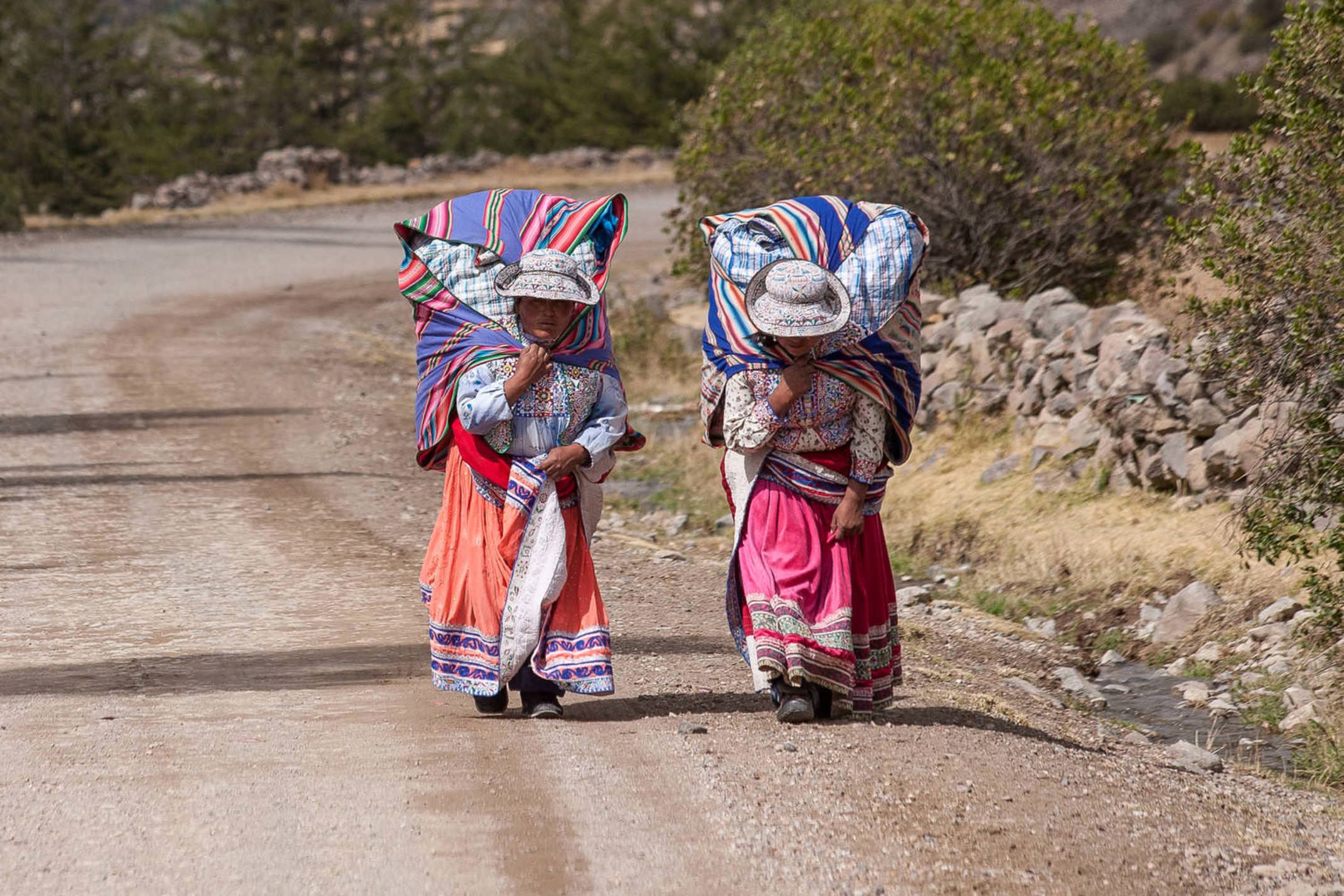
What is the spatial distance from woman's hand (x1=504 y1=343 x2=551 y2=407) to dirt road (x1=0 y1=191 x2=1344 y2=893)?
3.72ft

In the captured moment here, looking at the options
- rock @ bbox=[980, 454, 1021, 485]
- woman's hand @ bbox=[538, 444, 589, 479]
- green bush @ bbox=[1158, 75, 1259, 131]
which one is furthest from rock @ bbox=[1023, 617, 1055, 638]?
green bush @ bbox=[1158, 75, 1259, 131]

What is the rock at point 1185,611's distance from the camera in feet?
28.0

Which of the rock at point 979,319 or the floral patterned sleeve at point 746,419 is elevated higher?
the floral patterned sleeve at point 746,419

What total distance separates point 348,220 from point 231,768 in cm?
2271

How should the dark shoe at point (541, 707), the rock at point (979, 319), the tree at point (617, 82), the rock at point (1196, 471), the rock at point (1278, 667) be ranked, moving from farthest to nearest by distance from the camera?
the tree at point (617, 82) < the rock at point (979, 319) < the rock at point (1196, 471) < the rock at point (1278, 667) < the dark shoe at point (541, 707)

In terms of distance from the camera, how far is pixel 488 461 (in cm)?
575

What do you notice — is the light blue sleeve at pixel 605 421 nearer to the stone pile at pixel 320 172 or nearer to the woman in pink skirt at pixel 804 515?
the woman in pink skirt at pixel 804 515

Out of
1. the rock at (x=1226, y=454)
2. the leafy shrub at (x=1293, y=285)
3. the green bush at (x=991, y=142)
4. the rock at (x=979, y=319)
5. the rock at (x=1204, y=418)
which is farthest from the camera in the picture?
the green bush at (x=991, y=142)

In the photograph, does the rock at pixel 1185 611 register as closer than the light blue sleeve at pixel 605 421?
No

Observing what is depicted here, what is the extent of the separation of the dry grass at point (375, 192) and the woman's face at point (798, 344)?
22.1m

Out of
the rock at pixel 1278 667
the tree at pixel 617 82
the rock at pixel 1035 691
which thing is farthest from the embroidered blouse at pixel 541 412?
the tree at pixel 617 82

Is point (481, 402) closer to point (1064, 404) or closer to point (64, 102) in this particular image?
point (1064, 404)

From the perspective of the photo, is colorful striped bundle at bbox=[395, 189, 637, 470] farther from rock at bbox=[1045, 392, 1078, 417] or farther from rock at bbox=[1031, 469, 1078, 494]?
rock at bbox=[1045, 392, 1078, 417]

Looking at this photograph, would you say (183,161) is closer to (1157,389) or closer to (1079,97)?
(1079,97)
